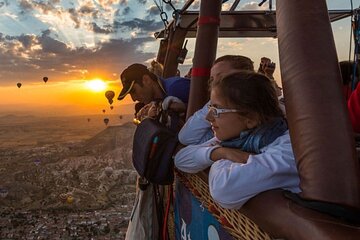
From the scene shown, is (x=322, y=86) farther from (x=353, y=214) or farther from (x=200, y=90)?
(x=200, y=90)

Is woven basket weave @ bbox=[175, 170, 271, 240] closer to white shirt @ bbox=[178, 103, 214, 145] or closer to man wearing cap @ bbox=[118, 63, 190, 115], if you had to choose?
white shirt @ bbox=[178, 103, 214, 145]

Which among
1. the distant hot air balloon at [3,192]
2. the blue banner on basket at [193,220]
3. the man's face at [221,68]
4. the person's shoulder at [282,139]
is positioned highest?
the man's face at [221,68]

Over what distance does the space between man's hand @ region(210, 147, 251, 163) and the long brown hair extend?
4.9 inches

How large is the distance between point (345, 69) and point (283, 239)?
5.71 ft

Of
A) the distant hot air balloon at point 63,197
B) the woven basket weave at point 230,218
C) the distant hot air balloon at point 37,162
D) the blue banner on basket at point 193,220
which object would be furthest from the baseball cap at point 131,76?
the distant hot air balloon at point 37,162

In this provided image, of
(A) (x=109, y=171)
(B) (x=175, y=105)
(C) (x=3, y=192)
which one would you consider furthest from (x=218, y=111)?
(A) (x=109, y=171)

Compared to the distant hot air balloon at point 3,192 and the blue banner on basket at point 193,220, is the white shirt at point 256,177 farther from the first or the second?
the distant hot air balloon at point 3,192

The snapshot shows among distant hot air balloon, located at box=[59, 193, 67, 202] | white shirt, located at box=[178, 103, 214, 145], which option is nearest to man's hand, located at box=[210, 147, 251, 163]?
white shirt, located at box=[178, 103, 214, 145]

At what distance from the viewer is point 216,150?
4.61 ft

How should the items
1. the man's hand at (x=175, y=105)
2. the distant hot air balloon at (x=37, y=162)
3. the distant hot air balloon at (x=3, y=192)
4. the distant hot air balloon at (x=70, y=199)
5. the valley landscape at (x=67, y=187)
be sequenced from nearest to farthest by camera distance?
the man's hand at (x=175, y=105), the valley landscape at (x=67, y=187), the distant hot air balloon at (x=70, y=199), the distant hot air balloon at (x=3, y=192), the distant hot air balloon at (x=37, y=162)

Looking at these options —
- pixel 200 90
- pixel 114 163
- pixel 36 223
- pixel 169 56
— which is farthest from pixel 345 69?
pixel 114 163

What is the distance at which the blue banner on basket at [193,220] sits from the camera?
140 centimetres

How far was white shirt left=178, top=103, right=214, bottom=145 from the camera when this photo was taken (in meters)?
1.86

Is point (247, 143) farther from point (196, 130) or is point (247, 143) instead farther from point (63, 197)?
point (63, 197)
